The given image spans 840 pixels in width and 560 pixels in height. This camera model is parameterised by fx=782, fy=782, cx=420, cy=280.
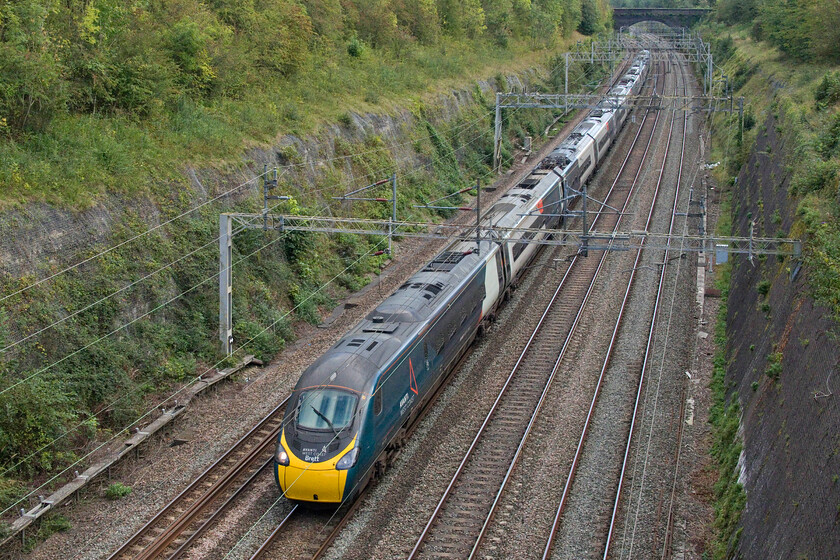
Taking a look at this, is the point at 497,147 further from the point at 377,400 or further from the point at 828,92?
the point at 377,400

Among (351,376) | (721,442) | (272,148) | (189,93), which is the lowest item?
(721,442)

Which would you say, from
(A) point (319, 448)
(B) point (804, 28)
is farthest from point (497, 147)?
(A) point (319, 448)

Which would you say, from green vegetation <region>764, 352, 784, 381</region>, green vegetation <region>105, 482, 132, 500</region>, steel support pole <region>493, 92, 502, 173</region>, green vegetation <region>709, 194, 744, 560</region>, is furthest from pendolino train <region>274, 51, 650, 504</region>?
steel support pole <region>493, 92, 502, 173</region>

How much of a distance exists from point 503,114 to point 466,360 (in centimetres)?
3198

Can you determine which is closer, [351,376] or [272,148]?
[351,376]

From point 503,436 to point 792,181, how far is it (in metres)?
13.4

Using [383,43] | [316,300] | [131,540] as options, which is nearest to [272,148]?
[316,300]

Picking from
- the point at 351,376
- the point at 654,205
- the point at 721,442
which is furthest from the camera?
the point at 654,205

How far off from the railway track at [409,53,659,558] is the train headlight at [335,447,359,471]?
202 centimetres

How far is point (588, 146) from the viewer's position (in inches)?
1628

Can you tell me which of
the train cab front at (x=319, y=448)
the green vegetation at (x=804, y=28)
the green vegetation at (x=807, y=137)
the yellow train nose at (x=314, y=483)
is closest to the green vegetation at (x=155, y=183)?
the train cab front at (x=319, y=448)

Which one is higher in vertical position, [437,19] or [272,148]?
[437,19]

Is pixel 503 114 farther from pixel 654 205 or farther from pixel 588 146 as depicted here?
pixel 654 205

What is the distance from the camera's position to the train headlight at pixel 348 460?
51.4 ft
